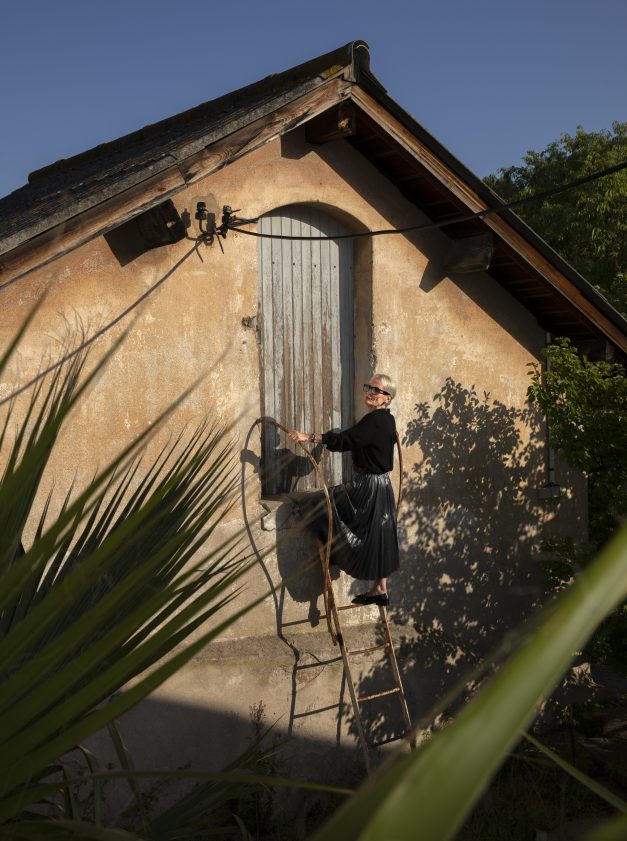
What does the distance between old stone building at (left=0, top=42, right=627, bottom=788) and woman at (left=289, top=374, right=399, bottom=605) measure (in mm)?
353

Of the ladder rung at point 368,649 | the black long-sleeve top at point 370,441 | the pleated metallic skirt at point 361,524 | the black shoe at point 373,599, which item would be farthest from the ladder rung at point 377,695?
the black long-sleeve top at point 370,441

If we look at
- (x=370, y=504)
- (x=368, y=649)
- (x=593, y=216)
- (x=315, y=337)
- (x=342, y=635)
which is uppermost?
(x=593, y=216)

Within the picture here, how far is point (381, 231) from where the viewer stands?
6281mm

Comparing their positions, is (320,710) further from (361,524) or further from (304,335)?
(304,335)

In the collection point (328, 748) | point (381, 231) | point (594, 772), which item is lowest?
point (594, 772)

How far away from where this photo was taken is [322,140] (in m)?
6.17

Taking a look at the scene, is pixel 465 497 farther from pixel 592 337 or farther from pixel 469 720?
pixel 469 720

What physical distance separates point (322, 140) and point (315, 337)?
151cm

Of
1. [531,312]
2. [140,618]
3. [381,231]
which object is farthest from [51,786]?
[531,312]

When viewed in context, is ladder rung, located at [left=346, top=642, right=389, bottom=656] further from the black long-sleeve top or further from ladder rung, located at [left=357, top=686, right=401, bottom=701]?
the black long-sleeve top

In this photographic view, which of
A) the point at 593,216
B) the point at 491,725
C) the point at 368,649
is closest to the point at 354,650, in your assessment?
the point at 368,649

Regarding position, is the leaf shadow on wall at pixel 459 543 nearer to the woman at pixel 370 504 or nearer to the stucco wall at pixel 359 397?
the stucco wall at pixel 359 397

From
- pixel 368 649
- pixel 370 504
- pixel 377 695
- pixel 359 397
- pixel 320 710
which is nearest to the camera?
pixel 377 695

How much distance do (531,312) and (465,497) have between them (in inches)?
72.5
